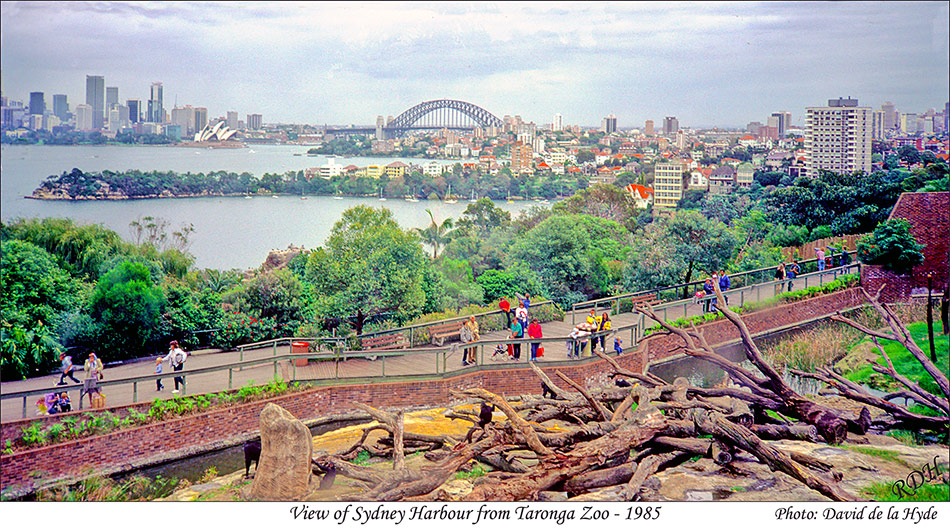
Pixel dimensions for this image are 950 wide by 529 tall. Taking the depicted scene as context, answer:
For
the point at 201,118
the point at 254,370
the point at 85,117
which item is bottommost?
the point at 254,370

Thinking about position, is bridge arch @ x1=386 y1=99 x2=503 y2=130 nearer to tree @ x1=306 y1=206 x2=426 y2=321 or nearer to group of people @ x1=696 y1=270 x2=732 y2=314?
tree @ x1=306 y1=206 x2=426 y2=321

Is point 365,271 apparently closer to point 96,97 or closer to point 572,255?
point 572,255

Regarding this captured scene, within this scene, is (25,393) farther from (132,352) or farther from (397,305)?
(397,305)

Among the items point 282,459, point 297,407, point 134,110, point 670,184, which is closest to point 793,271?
point 670,184

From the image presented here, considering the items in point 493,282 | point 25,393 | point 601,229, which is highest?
point 601,229

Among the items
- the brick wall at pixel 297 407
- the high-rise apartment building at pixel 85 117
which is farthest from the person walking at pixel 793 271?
the high-rise apartment building at pixel 85 117

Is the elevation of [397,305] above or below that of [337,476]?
above

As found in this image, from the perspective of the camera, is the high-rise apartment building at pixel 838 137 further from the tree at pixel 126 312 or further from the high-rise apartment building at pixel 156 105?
the tree at pixel 126 312
